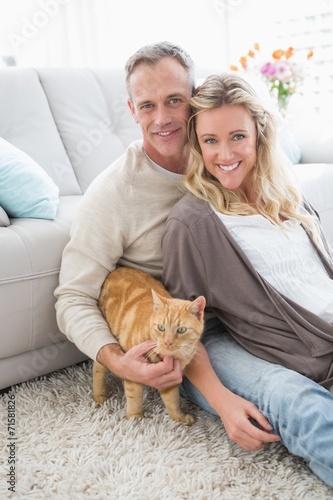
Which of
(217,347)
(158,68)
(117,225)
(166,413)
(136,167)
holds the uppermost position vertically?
(158,68)

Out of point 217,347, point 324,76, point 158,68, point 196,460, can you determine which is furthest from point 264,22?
point 196,460

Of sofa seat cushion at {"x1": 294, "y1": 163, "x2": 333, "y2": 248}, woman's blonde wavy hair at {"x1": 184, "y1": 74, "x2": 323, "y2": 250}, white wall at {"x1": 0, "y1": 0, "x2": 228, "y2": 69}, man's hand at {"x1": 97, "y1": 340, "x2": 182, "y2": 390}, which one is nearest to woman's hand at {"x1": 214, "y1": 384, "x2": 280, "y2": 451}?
man's hand at {"x1": 97, "y1": 340, "x2": 182, "y2": 390}

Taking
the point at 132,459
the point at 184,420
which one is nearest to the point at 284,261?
A: the point at 184,420

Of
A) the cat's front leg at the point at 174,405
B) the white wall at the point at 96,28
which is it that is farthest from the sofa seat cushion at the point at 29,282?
the white wall at the point at 96,28

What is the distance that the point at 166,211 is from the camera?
1606mm

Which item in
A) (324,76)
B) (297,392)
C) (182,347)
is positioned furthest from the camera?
(324,76)

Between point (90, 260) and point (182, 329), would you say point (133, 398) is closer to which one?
point (182, 329)

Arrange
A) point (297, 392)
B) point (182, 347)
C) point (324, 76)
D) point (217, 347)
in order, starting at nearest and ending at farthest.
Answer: point (297, 392) → point (182, 347) → point (217, 347) → point (324, 76)

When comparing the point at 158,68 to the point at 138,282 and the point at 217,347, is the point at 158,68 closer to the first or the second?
the point at 138,282

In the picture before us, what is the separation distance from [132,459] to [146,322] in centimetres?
33

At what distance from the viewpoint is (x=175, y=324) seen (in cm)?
135

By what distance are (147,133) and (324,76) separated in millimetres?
2753

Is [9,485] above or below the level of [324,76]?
below

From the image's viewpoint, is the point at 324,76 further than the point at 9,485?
Yes
